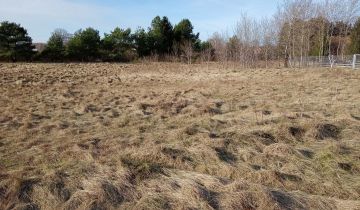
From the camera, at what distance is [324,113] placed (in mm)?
6922

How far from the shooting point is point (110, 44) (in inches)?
1348

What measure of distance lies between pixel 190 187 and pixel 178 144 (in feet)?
4.85

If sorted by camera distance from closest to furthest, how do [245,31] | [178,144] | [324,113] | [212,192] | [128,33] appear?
[212,192] → [178,144] → [324,113] → [245,31] → [128,33]

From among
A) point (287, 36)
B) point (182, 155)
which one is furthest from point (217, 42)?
point (182, 155)

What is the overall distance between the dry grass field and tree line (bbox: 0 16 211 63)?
23411mm

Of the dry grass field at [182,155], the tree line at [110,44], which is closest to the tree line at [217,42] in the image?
the tree line at [110,44]

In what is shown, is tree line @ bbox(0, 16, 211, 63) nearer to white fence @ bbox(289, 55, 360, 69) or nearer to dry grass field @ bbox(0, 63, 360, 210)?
white fence @ bbox(289, 55, 360, 69)

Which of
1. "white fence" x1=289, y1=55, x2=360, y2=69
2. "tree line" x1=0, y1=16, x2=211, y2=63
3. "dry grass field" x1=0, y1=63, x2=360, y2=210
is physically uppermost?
"tree line" x1=0, y1=16, x2=211, y2=63

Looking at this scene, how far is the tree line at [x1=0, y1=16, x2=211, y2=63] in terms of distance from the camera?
29.2 m

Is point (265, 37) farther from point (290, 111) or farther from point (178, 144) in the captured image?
point (178, 144)

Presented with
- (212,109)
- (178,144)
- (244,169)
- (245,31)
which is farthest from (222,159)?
(245,31)

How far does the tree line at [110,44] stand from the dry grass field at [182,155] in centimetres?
2341

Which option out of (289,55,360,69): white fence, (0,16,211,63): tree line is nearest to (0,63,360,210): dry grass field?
(289,55,360,69): white fence

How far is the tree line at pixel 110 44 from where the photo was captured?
29.2m
